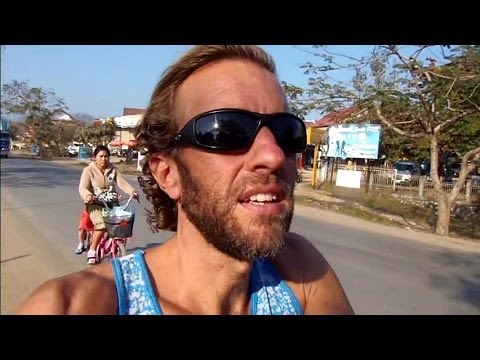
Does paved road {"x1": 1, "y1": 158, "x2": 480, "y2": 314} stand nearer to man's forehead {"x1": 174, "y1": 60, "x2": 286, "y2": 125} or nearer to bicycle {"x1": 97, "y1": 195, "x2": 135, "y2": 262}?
bicycle {"x1": 97, "y1": 195, "x2": 135, "y2": 262}

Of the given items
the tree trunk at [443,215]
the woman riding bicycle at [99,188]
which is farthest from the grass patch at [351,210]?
the woman riding bicycle at [99,188]

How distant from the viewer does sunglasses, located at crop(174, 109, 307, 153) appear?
49.2 inches

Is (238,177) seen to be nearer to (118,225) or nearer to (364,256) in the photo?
(118,225)

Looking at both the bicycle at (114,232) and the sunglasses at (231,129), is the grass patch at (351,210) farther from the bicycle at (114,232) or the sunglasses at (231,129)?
the sunglasses at (231,129)

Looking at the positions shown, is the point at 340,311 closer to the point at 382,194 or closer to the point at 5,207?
the point at 382,194

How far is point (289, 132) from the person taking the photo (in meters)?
1.35

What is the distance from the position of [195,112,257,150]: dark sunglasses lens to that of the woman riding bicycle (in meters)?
3.33

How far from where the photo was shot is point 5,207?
31.1ft

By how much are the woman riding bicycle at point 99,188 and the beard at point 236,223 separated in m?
3.31

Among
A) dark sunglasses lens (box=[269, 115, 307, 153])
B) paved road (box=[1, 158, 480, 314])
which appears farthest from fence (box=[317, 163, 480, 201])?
dark sunglasses lens (box=[269, 115, 307, 153])

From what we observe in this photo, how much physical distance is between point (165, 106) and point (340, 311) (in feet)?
3.04

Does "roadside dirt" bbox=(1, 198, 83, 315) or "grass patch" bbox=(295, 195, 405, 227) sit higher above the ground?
"grass patch" bbox=(295, 195, 405, 227)

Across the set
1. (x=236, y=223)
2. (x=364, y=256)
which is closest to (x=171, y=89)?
(x=236, y=223)

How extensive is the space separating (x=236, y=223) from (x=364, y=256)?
5.52 metres
